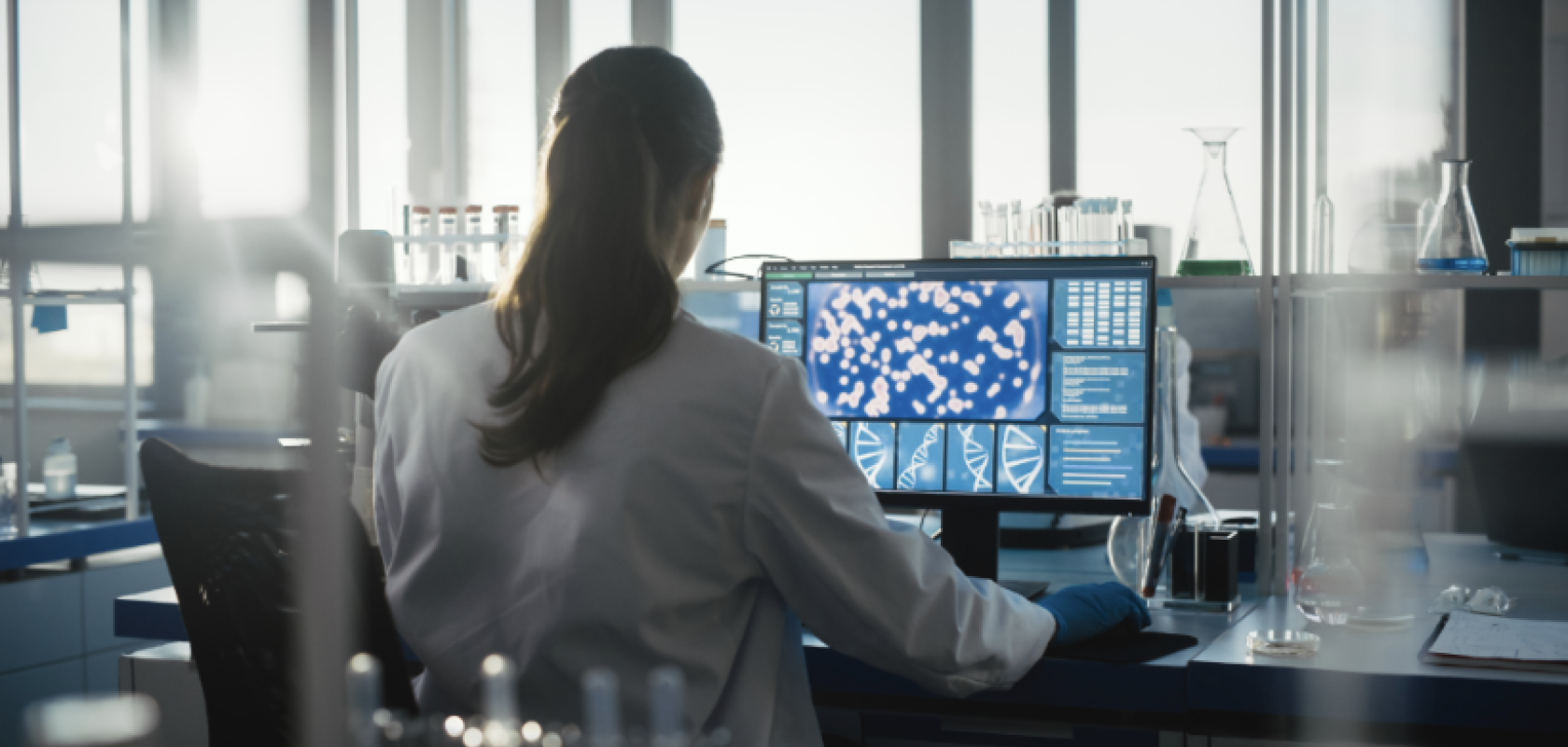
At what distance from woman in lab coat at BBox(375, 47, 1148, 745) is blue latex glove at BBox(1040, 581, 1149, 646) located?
19cm

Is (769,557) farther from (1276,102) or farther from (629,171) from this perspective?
(1276,102)

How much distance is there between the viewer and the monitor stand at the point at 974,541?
1490mm

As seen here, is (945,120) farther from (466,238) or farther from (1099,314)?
(1099,314)

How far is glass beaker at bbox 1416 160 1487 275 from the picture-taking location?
60.6 inches

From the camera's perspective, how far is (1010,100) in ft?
12.7

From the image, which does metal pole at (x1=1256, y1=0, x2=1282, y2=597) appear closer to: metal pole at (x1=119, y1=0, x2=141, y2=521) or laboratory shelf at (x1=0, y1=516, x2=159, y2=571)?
laboratory shelf at (x1=0, y1=516, x2=159, y2=571)

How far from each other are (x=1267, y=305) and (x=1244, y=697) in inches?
23.9

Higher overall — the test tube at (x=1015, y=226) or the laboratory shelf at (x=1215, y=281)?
the test tube at (x=1015, y=226)

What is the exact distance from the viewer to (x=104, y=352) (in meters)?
4.93

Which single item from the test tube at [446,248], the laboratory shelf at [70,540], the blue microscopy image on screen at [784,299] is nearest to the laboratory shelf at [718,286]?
the blue microscopy image on screen at [784,299]

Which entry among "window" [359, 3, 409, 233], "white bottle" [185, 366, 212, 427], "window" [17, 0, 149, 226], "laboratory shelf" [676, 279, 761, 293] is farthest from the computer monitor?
"white bottle" [185, 366, 212, 427]

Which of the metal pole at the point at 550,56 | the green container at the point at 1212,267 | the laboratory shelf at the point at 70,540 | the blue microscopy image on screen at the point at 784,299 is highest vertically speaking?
the metal pole at the point at 550,56

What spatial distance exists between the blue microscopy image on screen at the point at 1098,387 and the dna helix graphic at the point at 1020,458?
5 cm

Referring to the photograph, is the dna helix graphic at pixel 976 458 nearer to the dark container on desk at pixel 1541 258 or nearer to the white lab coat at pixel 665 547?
the white lab coat at pixel 665 547
